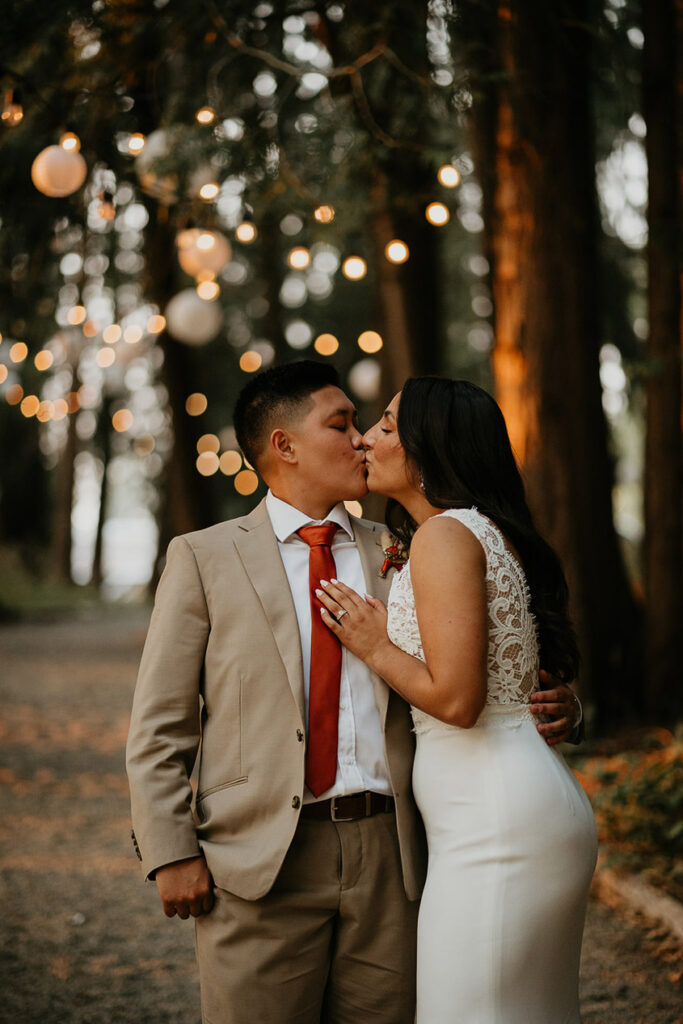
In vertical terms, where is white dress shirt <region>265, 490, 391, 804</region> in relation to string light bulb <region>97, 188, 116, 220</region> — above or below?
below

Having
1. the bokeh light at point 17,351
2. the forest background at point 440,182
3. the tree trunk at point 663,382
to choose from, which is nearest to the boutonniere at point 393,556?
the forest background at point 440,182

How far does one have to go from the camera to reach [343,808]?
2.61m

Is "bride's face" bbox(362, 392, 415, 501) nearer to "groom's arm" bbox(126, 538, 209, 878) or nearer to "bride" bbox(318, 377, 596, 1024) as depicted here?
"bride" bbox(318, 377, 596, 1024)

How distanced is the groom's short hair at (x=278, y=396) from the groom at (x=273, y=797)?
0.44 metres

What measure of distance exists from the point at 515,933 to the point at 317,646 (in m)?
0.87

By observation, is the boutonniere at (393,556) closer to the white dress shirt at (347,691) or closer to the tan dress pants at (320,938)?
the white dress shirt at (347,691)

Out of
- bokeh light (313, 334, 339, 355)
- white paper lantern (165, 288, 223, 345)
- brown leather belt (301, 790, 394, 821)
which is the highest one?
bokeh light (313, 334, 339, 355)

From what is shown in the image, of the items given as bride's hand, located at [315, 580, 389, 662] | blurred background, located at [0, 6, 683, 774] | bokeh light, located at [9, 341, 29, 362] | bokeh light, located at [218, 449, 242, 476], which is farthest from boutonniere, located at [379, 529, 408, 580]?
bokeh light, located at [218, 449, 242, 476]

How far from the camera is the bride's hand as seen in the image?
262 centimetres

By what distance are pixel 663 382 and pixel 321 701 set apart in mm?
5242

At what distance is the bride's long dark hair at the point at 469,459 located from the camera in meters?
2.73

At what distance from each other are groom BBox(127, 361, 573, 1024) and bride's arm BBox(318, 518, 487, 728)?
0.57ft

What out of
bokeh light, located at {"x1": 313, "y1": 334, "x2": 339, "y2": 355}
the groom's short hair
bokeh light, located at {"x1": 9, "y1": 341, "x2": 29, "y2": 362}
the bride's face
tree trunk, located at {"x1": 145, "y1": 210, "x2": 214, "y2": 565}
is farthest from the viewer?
bokeh light, located at {"x1": 313, "y1": 334, "x2": 339, "y2": 355}

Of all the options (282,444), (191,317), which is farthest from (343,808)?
(191,317)
